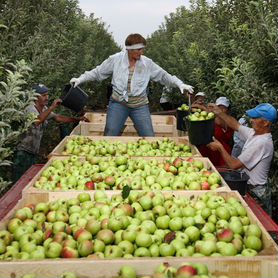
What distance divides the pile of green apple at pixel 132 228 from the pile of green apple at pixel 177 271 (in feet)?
0.88

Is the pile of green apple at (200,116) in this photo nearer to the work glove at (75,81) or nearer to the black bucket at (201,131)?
the black bucket at (201,131)

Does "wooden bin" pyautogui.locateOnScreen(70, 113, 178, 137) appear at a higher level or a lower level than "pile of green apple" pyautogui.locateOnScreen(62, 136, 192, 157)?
higher

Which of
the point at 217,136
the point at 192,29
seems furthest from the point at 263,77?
the point at 192,29

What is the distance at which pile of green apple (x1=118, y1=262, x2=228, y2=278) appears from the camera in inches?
99.7

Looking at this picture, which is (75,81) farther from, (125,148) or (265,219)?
(265,219)

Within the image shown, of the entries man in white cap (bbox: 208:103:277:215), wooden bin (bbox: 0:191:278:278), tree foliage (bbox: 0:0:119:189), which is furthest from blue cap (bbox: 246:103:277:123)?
tree foliage (bbox: 0:0:119:189)

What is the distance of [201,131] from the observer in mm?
6129

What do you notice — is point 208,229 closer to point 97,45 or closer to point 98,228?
point 98,228

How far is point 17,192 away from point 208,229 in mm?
2337

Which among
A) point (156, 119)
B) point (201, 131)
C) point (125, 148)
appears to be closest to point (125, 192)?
point (201, 131)

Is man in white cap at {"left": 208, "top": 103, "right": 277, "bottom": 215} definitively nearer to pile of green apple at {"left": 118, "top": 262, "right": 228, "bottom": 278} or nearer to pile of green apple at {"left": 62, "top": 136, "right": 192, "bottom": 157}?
pile of green apple at {"left": 62, "top": 136, "right": 192, "bottom": 157}

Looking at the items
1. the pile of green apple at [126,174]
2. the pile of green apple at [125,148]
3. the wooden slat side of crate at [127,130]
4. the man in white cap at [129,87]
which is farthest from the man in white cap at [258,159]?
the wooden slat side of crate at [127,130]

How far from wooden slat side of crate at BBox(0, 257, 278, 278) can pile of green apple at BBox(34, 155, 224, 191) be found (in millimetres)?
1753

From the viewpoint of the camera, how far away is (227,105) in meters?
7.55
